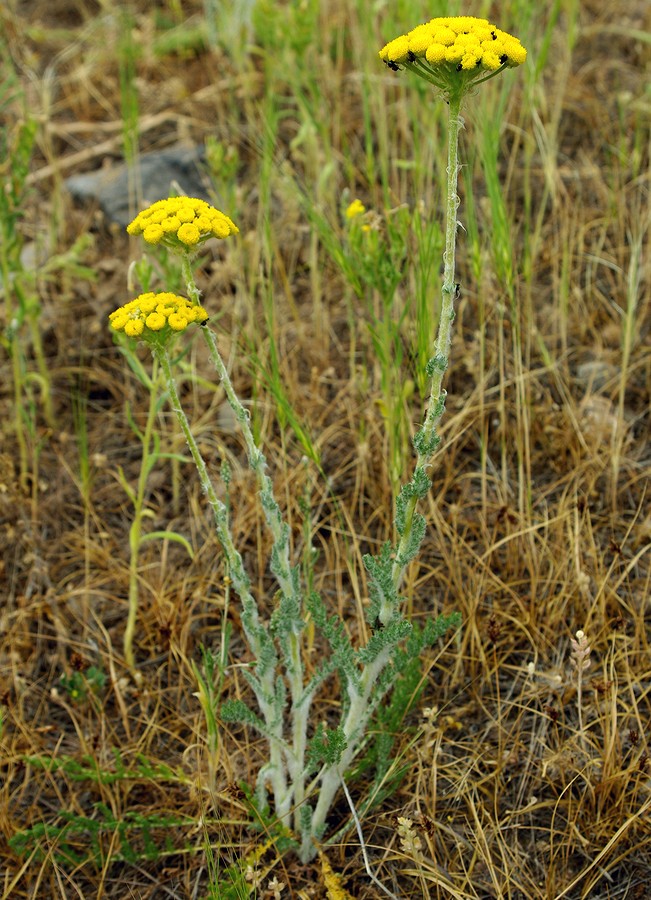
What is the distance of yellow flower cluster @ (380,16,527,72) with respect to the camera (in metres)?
1.28

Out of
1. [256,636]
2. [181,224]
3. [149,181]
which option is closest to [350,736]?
Answer: [256,636]

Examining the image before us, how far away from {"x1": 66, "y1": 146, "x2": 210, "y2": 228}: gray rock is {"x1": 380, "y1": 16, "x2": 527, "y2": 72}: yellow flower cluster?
226 cm

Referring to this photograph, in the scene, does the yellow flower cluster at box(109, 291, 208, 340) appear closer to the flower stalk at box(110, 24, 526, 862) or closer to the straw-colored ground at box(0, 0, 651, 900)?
the flower stalk at box(110, 24, 526, 862)

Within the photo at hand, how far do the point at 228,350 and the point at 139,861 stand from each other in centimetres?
151

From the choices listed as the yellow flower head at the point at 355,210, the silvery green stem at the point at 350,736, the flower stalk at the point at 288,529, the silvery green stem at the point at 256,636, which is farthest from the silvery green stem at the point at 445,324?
the yellow flower head at the point at 355,210

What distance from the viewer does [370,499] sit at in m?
2.52

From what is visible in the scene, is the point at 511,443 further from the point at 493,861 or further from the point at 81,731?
the point at 81,731

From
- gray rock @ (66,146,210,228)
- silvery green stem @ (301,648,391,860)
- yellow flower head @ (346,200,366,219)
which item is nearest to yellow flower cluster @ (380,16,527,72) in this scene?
yellow flower head @ (346,200,366,219)

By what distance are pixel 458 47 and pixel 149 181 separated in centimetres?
244

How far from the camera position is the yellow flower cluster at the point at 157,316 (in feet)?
4.84

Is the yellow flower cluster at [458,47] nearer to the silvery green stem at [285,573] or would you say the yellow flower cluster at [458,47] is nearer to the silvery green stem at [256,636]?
the silvery green stem at [285,573]

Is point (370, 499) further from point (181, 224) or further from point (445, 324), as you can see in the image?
point (181, 224)

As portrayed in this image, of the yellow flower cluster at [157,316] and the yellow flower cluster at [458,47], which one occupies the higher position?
the yellow flower cluster at [458,47]

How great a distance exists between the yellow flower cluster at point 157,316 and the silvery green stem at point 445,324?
1.31 ft
